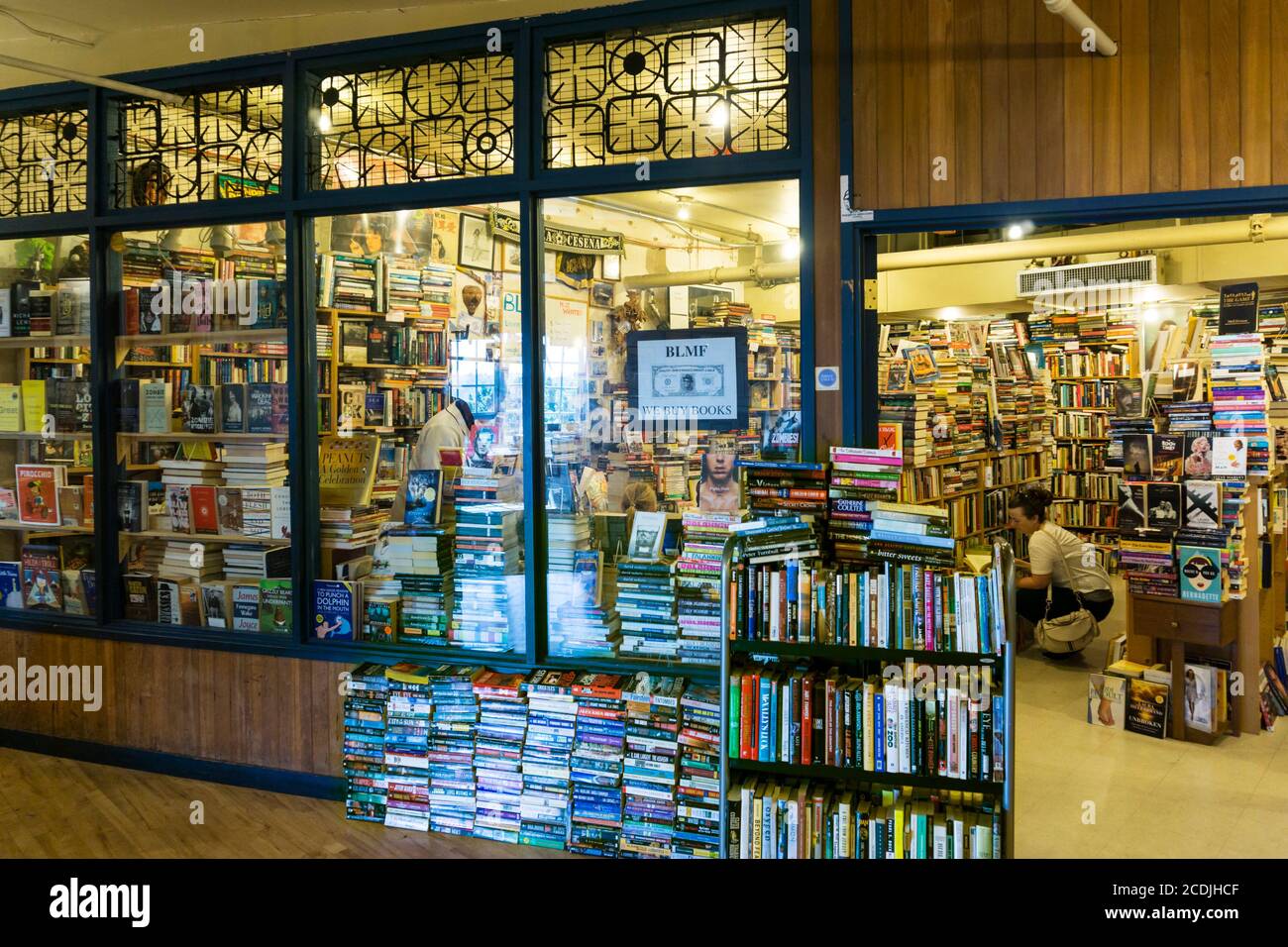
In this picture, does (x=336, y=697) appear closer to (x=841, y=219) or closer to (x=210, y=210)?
(x=210, y=210)

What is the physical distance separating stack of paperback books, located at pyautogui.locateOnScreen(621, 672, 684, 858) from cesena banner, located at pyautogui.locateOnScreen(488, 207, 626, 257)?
73.9 inches

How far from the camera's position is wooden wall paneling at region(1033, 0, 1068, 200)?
3.45 metres

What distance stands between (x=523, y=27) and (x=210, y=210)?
68.4 inches

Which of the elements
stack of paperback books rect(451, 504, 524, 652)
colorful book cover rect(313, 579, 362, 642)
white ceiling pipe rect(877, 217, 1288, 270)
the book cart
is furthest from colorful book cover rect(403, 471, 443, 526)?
white ceiling pipe rect(877, 217, 1288, 270)

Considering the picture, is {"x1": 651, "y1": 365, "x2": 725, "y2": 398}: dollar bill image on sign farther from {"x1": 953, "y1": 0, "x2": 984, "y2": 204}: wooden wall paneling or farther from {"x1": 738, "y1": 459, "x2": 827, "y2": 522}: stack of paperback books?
{"x1": 953, "y1": 0, "x2": 984, "y2": 204}: wooden wall paneling

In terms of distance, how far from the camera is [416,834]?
157 inches

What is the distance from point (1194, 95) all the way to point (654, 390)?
7.23 ft

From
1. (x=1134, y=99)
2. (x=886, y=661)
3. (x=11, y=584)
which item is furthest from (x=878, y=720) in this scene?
(x=11, y=584)

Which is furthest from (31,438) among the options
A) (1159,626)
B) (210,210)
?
(1159,626)

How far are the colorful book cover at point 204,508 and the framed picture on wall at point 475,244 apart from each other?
5.61ft

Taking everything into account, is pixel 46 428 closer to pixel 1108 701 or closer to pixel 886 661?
pixel 886 661

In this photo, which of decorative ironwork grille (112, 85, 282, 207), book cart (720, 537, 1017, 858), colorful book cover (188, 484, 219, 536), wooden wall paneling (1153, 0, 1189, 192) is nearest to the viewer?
book cart (720, 537, 1017, 858)

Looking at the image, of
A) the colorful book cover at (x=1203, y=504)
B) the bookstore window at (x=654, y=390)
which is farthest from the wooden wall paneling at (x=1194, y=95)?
the colorful book cover at (x=1203, y=504)
